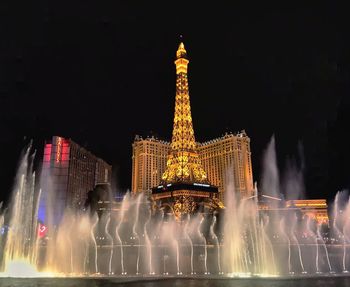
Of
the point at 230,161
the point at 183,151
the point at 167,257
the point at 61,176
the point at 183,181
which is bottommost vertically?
the point at 167,257

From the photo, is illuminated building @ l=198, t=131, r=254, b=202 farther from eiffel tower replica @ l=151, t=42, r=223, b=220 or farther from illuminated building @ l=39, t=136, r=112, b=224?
illuminated building @ l=39, t=136, r=112, b=224

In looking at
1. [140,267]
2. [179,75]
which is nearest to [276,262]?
[140,267]

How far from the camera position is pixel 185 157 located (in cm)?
→ 6738

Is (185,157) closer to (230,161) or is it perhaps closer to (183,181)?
(183,181)

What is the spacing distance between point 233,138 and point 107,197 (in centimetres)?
3174

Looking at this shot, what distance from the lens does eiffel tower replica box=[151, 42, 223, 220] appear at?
213 ft

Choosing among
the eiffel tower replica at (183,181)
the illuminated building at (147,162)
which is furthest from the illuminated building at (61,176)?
the illuminated building at (147,162)

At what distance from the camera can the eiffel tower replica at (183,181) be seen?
6488 cm

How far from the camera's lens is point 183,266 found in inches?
1003

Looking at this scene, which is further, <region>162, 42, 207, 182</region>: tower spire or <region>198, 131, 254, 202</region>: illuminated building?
<region>198, 131, 254, 202</region>: illuminated building

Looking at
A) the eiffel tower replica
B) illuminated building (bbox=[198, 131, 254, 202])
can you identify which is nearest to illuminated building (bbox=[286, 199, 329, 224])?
illuminated building (bbox=[198, 131, 254, 202])

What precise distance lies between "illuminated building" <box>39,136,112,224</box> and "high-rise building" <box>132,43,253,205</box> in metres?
17.5

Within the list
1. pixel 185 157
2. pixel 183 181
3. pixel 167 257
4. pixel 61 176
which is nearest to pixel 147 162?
pixel 185 157

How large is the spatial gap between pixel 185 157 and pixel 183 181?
478 centimetres
